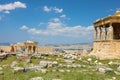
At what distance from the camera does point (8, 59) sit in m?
29.5

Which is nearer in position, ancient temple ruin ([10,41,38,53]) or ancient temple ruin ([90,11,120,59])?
ancient temple ruin ([90,11,120,59])

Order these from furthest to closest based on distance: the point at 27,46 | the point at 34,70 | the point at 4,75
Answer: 1. the point at 27,46
2. the point at 34,70
3. the point at 4,75

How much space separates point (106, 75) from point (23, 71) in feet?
19.5

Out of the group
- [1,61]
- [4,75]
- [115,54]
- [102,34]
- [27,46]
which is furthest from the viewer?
[27,46]

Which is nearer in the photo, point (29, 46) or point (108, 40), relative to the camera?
point (108, 40)

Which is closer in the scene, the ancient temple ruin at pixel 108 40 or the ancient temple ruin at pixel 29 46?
the ancient temple ruin at pixel 108 40

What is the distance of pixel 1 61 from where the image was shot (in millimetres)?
28438

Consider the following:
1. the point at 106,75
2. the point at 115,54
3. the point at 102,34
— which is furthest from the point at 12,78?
the point at 102,34

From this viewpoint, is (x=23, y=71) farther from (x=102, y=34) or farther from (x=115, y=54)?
(x=102, y=34)

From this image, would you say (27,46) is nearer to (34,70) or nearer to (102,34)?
(102,34)

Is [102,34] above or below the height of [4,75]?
above

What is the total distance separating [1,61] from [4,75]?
39.4ft

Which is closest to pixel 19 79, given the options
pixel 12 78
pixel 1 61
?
pixel 12 78

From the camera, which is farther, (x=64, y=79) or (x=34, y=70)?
(x=34, y=70)
